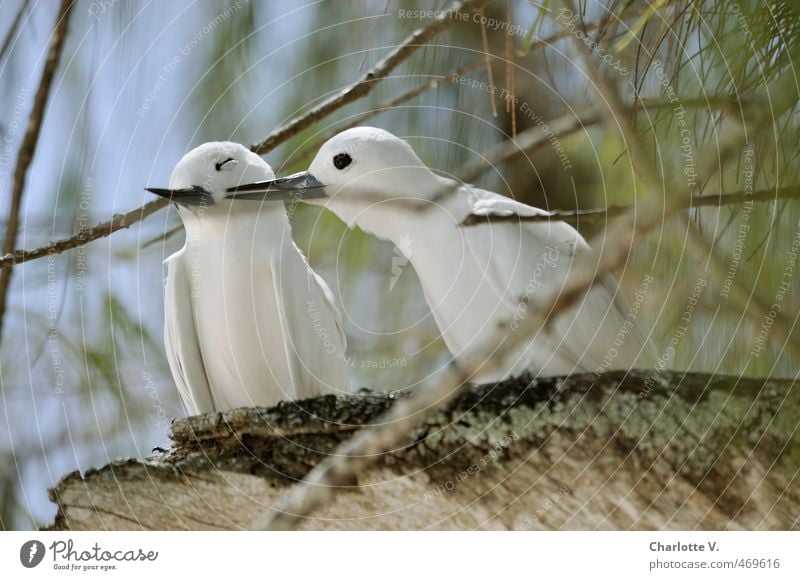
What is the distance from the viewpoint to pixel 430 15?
29.4 inches

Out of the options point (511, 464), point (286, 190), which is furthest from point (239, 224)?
point (511, 464)

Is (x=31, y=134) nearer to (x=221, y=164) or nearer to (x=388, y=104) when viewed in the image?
(x=221, y=164)

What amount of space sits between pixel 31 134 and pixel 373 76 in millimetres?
280

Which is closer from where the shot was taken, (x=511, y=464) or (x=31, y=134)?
(x=511, y=464)

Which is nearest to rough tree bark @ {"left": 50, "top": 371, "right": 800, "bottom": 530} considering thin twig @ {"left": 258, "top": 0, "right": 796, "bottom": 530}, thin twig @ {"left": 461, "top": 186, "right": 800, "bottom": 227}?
thin twig @ {"left": 258, "top": 0, "right": 796, "bottom": 530}

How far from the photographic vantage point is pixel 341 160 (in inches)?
28.4

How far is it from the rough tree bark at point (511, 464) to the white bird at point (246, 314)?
3.5 inches

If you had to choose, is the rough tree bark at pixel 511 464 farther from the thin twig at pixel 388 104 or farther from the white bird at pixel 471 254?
the thin twig at pixel 388 104

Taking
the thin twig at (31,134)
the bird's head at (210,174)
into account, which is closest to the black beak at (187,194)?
the bird's head at (210,174)

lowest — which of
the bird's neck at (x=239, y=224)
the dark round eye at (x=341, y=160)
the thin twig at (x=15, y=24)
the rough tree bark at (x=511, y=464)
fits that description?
the rough tree bark at (x=511, y=464)

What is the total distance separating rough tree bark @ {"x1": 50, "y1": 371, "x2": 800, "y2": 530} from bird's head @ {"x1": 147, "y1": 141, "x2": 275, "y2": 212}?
0.55ft

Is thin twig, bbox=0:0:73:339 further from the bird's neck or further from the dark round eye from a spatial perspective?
the dark round eye

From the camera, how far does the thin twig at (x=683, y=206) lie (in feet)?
2.37

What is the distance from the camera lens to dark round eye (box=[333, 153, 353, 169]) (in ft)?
2.36
